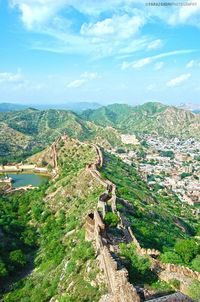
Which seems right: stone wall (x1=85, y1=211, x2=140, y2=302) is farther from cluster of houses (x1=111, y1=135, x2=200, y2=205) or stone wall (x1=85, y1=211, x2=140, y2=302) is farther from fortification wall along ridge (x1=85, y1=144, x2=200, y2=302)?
cluster of houses (x1=111, y1=135, x2=200, y2=205)

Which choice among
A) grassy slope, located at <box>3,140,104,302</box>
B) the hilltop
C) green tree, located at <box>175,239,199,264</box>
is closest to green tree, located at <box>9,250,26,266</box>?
the hilltop

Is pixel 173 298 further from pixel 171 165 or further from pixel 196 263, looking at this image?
pixel 171 165

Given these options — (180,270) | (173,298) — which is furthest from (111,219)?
(173,298)

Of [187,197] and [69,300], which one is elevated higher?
[69,300]

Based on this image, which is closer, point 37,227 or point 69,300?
point 69,300

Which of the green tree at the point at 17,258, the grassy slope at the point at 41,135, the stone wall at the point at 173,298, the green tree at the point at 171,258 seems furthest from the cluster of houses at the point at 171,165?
the stone wall at the point at 173,298

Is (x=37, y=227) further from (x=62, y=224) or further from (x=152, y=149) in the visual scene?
(x=152, y=149)

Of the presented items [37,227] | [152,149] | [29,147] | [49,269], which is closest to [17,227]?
[37,227]
